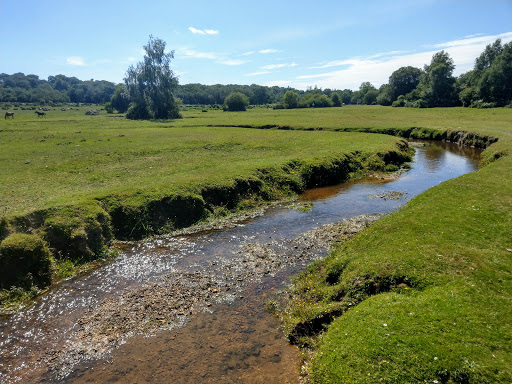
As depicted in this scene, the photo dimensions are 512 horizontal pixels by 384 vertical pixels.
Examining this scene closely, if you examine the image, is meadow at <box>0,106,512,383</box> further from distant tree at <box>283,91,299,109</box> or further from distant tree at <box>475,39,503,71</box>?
distant tree at <box>283,91,299,109</box>

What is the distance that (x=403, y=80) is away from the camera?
14625cm

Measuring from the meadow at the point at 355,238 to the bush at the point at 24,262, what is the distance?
1.61m

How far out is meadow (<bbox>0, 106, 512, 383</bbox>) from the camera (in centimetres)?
827

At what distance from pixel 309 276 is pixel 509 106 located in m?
101

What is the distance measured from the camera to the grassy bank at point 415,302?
784 cm

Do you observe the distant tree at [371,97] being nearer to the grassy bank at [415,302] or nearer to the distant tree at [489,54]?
the distant tree at [489,54]

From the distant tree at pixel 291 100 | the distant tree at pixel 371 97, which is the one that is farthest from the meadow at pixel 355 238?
the distant tree at pixel 371 97

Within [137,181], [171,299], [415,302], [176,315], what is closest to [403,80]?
[137,181]

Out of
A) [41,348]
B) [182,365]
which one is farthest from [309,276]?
[41,348]

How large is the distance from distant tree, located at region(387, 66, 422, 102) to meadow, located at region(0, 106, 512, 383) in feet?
403

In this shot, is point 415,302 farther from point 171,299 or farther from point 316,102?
point 316,102

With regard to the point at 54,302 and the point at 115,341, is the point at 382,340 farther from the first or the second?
the point at 54,302

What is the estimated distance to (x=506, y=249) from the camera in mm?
12906

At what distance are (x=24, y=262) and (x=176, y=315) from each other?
7946 millimetres
